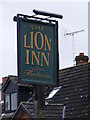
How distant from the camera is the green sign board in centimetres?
1123

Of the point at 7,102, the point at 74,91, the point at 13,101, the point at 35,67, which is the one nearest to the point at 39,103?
the point at 35,67

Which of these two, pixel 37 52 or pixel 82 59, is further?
pixel 82 59

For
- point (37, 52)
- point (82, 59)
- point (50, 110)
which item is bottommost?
point (50, 110)

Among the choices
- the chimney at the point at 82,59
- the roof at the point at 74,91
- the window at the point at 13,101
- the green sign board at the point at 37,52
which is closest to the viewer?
the green sign board at the point at 37,52

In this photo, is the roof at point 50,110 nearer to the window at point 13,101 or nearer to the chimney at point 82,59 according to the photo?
the window at point 13,101

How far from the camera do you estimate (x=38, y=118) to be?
10.7 meters

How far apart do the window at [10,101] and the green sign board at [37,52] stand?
17.9m

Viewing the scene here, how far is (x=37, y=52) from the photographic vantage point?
11.4 meters

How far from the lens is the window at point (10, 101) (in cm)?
2938

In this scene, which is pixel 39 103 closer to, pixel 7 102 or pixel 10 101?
pixel 10 101

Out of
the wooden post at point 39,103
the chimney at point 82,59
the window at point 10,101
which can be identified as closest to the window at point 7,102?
the window at point 10,101

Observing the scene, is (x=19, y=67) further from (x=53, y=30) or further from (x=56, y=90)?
(x=56, y=90)

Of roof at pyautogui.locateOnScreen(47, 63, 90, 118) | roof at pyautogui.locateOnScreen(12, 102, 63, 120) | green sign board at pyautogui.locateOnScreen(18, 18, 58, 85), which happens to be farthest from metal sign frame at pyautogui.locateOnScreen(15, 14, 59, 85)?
roof at pyautogui.locateOnScreen(12, 102, 63, 120)

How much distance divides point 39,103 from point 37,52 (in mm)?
1281
